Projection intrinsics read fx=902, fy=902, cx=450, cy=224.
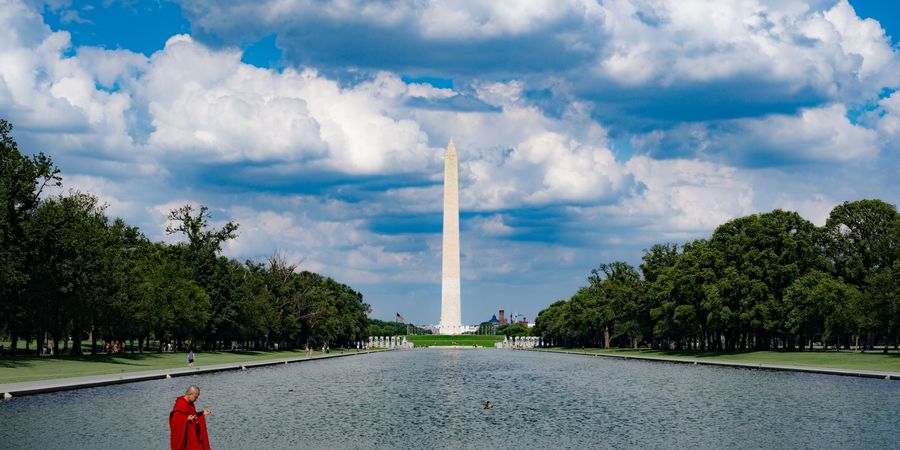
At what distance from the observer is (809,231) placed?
95.6 m

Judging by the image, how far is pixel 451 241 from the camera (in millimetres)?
160000

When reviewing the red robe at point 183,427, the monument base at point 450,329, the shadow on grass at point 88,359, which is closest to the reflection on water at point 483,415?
the red robe at point 183,427

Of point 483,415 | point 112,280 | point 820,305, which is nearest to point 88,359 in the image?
point 112,280

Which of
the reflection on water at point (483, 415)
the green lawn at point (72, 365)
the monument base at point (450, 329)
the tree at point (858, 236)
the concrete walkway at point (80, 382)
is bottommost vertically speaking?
the reflection on water at point (483, 415)

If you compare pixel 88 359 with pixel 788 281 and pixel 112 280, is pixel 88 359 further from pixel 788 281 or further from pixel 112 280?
pixel 788 281

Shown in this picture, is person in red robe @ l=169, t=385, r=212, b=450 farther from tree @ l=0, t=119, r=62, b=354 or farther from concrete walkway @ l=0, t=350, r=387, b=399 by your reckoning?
tree @ l=0, t=119, r=62, b=354

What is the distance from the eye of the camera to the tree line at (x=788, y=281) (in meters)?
77.4

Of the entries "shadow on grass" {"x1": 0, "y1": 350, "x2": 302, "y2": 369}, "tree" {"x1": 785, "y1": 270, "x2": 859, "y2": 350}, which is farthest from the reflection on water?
"tree" {"x1": 785, "y1": 270, "x2": 859, "y2": 350}

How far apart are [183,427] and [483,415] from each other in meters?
20.3

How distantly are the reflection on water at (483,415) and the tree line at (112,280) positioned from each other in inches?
722

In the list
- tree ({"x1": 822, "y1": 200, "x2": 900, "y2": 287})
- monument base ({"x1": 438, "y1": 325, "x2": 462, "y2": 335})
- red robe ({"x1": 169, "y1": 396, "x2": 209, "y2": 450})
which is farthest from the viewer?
monument base ({"x1": 438, "y1": 325, "x2": 462, "y2": 335})

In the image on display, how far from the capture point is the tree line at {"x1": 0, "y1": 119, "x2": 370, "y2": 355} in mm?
61062

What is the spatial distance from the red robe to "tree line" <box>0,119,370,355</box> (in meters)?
44.8

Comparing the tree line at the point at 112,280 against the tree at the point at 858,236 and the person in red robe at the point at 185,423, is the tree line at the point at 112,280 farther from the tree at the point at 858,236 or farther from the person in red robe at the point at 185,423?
the tree at the point at 858,236
